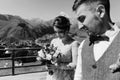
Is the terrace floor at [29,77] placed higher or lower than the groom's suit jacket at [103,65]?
lower

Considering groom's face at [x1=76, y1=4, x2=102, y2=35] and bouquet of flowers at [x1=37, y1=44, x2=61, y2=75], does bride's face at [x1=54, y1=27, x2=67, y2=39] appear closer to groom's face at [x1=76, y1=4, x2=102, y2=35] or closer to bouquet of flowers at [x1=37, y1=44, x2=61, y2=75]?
bouquet of flowers at [x1=37, y1=44, x2=61, y2=75]

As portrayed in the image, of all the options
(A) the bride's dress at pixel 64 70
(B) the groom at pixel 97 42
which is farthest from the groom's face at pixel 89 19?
(A) the bride's dress at pixel 64 70

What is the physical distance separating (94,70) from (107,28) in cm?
24

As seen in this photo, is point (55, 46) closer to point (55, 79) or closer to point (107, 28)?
point (55, 79)

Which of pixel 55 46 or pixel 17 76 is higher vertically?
pixel 55 46

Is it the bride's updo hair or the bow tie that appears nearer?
the bow tie

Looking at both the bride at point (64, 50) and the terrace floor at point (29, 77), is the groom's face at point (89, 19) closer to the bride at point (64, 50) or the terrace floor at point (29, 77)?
the bride at point (64, 50)

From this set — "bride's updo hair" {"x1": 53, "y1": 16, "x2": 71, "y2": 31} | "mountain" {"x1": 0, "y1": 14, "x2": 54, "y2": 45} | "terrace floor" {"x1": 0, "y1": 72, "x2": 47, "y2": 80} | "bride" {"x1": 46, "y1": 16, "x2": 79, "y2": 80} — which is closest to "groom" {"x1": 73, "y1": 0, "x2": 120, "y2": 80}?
"bride" {"x1": 46, "y1": 16, "x2": 79, "y2": 80}

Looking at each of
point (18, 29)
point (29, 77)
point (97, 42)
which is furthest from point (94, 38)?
point (18, 29)

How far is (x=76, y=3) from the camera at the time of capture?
1427 millimetres

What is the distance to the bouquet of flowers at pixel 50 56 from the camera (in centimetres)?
265

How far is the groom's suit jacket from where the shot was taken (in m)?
1.26

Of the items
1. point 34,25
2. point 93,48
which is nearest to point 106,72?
point 93,48

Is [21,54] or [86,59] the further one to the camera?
[21,54]
